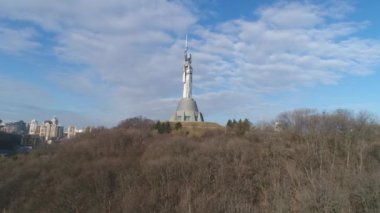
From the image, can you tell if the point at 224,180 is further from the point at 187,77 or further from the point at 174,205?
the point at 187,77

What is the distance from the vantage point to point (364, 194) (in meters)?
19.5

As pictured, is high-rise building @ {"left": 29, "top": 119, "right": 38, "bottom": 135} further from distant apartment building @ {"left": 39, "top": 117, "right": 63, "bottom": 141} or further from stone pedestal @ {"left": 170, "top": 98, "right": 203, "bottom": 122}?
stone pedestal @ {"left": 170, "top": 98, "right": 203, "bottom": 122}

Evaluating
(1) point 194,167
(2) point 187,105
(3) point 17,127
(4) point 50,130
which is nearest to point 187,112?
(2) point 187,105

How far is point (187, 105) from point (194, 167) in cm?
2733

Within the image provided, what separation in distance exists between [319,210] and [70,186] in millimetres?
24367

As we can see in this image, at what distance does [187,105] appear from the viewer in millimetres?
68250

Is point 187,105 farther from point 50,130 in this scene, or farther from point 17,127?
point 17,127

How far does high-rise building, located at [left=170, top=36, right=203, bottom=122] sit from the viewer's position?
67812mm

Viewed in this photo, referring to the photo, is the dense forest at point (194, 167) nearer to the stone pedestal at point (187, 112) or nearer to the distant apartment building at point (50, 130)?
the stone pedestal at point (187, 112)

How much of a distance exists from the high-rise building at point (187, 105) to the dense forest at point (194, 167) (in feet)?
37.0

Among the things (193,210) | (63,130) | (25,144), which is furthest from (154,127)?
(63,130)

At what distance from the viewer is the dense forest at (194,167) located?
106 feet

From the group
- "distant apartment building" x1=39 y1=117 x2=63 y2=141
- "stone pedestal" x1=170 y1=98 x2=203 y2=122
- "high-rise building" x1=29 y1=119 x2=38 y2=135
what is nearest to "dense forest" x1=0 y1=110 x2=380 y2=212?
"stone pedestal" x1=170 y1=98 x2=203 y2=122

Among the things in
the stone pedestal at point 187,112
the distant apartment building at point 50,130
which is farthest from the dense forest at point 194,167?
the distant apartment building at point 50,130
